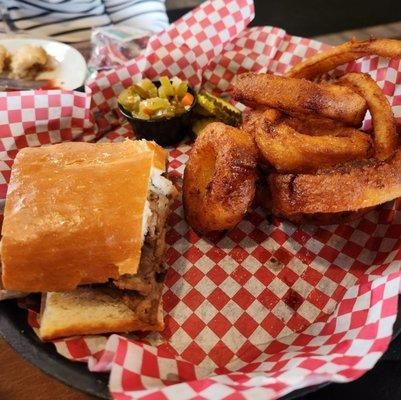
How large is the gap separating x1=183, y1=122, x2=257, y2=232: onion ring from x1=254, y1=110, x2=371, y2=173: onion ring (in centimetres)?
7

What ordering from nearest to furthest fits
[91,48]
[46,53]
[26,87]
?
[26,87] → [46,53] → [91,48]

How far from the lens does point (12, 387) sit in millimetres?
1464

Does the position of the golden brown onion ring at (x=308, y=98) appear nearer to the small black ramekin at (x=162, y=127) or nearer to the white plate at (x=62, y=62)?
the small black ramekin at (x=162, y=127)

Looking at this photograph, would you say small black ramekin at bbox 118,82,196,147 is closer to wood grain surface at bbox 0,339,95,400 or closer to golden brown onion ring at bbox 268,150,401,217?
golden brown onion ring at bbox 268,150,401,217

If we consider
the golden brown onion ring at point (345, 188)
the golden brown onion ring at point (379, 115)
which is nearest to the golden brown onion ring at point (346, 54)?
the golden brown onion ring at point (379, 115)

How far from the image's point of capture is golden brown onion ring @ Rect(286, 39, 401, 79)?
196 centimetres

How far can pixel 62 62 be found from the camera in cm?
299

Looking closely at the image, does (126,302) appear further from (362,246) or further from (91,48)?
(91,48)

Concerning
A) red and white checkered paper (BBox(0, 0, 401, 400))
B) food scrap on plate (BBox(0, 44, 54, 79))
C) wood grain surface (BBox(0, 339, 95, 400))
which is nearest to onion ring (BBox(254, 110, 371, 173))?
red and white checkered paper (BBox(0, 0, 401, 400))

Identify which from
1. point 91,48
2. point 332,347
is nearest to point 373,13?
point 91,48

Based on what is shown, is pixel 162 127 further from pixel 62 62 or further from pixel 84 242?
pixel 62 62

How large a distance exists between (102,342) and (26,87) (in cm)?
201

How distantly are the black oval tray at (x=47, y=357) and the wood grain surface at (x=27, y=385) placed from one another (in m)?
0.11

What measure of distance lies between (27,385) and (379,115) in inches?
66.8
